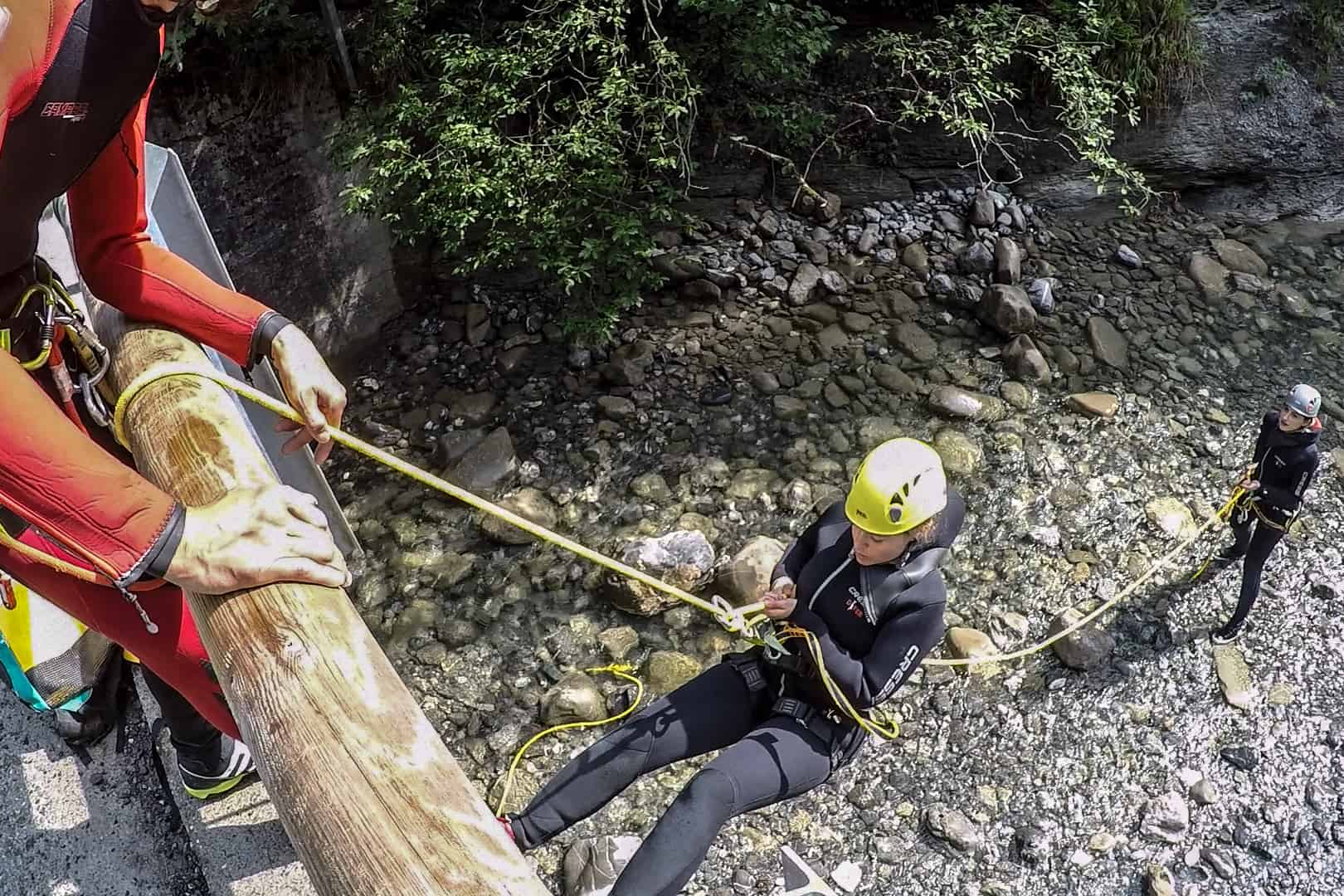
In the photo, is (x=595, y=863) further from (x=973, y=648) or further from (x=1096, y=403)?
(x=1096, y=403)

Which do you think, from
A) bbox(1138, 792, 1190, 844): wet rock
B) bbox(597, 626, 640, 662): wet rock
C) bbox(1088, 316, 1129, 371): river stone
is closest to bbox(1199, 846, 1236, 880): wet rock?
→ bbox(1138, 792, 1190, 844): wet rock

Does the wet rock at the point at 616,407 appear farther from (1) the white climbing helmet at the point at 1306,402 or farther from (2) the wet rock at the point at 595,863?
(1) the white climbing helmet at the point at 1306,402

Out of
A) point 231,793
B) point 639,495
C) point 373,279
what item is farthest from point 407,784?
point 373,279

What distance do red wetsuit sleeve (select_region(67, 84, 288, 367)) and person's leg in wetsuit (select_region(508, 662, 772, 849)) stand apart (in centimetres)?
171

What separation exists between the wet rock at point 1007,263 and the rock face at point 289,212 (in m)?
4.50

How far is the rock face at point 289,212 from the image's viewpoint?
5188 millimetres

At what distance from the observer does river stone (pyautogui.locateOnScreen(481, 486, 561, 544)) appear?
5145 millimetres

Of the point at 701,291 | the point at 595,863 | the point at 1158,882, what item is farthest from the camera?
the point at 701,291

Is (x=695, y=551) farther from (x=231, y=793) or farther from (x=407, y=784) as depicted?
(x=407, y=784)

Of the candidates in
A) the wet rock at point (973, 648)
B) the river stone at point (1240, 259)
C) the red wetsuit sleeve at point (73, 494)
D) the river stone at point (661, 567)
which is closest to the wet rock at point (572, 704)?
the river stone at point (661, 567)

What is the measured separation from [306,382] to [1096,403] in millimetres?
5308

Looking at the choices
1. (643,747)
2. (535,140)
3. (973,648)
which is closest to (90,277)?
(643,747)

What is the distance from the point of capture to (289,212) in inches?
225

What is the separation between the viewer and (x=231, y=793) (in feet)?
9.68
